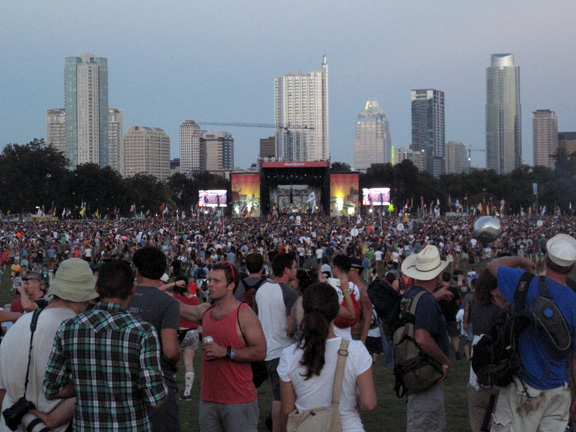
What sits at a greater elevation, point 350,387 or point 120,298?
point 120,298

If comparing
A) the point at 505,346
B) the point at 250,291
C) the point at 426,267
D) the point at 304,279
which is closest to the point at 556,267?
the point at 505,346

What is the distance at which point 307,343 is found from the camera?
391 cm

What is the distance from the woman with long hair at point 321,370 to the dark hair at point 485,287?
1.88 m

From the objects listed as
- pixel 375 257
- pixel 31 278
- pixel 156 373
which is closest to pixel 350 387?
pixel 156 373

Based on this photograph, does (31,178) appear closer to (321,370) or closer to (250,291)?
(250,291)

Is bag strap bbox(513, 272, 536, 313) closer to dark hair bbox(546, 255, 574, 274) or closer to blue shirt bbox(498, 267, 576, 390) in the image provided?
blue shirt bbox(498, 267, 576, 390)

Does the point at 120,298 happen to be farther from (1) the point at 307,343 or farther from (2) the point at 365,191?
(2) the point at 365,191

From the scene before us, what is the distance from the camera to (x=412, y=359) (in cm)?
514

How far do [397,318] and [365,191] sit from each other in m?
90.6

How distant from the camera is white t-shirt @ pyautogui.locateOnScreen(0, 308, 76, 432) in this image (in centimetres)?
421

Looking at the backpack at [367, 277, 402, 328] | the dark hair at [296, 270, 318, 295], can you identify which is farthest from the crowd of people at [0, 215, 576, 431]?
the dark hair at [296, 270, 318, 295]

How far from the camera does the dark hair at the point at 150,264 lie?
5.10 meters

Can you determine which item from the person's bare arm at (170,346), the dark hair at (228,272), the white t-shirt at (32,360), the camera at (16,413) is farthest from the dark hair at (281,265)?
the camera at (16,413)

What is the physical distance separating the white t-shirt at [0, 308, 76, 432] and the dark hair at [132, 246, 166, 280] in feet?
2.83
